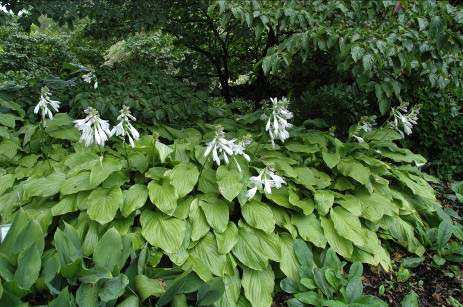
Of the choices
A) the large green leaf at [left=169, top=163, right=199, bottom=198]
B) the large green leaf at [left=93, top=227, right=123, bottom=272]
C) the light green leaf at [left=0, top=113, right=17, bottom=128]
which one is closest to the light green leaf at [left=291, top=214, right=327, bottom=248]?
the large green leaf at [left=169, top=163, right=199, bottom=198]

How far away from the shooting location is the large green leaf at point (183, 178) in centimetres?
284

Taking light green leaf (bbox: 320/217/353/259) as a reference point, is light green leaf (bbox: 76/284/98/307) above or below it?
above

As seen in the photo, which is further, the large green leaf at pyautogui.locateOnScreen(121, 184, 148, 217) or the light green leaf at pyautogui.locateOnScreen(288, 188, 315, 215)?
the light green leaf at pyautogui.locateOnScreen(288, 188, 315, 215)

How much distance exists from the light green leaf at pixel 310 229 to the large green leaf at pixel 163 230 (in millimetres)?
829

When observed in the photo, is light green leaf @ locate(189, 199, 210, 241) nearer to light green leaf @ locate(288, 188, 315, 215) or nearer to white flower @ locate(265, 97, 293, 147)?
light green leaf @ locate(288, 188, 315, 215)

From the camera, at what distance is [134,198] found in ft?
9.04

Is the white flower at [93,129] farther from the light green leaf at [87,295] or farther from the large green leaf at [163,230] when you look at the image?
the light green leaf at [87,295]

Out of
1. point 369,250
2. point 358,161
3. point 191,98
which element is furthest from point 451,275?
point 191,98

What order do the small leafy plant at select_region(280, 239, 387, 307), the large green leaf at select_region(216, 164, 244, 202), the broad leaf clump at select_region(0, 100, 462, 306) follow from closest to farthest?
the broad leaf clump at select_region(0, 100, 462, 306)
the small leafy plant at select_region(280, 239, 387, 307)
the large green leaf at select_region(216, 164, 244, 202)

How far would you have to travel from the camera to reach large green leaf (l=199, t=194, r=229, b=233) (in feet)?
8.93

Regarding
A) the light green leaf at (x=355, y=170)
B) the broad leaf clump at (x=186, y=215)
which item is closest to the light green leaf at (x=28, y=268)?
the broad leaf clump at (x=186, y=215)

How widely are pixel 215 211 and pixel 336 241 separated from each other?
0.90 meters

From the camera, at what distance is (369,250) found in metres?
2.96

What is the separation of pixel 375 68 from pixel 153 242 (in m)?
2.17
